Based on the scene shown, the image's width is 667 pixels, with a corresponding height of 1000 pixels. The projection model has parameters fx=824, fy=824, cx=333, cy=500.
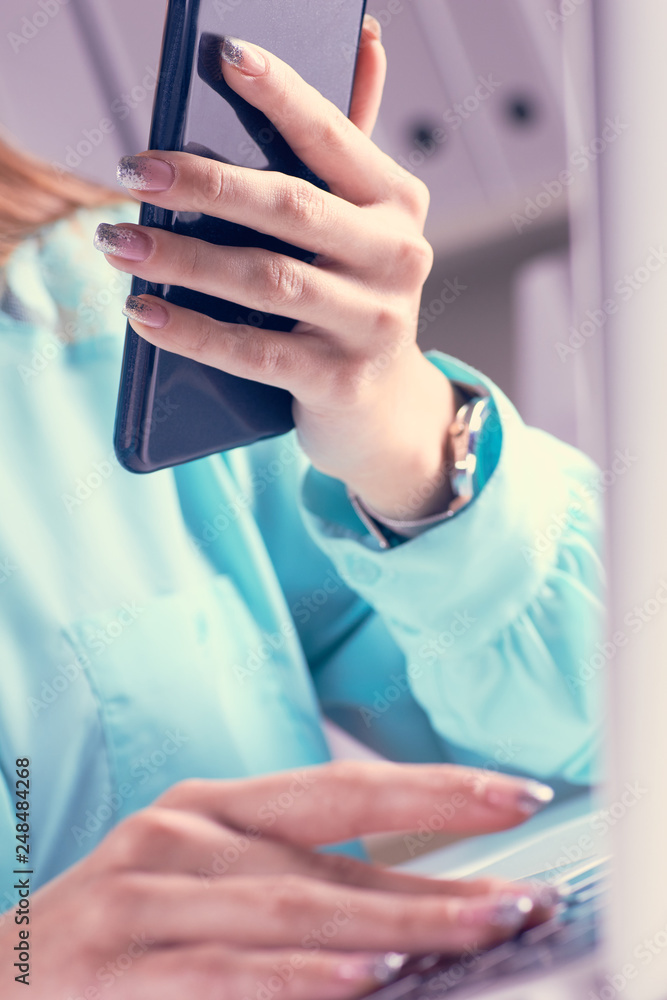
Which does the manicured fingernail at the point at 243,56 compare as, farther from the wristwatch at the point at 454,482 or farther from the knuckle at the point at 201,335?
the wristwatch at the point at 454,482

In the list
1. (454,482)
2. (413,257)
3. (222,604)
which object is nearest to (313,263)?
(413,257)

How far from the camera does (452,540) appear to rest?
38cm

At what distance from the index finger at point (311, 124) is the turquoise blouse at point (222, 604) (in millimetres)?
163

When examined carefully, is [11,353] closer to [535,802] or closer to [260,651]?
[260,651]

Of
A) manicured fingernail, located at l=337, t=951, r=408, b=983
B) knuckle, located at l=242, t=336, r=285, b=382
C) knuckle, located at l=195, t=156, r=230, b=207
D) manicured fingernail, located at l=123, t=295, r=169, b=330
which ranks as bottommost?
manicured fingernail, located at l=337, t=951, r=408, b=983

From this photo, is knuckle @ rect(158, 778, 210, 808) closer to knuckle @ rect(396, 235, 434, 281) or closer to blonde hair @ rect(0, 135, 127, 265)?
knuckle @ rect(396, 235, 434, 281)

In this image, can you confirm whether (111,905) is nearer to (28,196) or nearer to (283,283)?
(283,283)

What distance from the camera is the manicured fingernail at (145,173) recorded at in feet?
0.70

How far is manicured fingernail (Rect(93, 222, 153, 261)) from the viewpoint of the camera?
8.4 inches

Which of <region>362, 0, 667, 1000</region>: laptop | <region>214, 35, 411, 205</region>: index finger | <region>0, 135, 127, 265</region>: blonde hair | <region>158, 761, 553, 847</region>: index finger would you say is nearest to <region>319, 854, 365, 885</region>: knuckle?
<region>158, 761, 553, 847</region>: index finger

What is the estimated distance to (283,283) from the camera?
245 mm

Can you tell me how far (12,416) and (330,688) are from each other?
255mm

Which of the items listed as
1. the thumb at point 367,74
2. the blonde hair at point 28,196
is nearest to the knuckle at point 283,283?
the thumb at point 367,74

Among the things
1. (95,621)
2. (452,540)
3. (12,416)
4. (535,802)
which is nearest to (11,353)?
(12,416)
